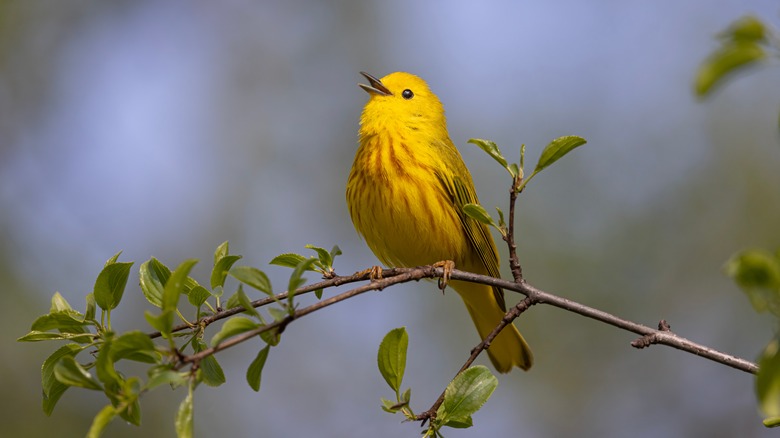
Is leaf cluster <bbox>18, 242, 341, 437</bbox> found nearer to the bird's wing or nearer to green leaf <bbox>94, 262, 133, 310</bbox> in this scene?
green leaf <bbox>94, 262, 133, 310</bbox>

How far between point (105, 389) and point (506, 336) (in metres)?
2.81

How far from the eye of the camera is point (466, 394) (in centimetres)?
216

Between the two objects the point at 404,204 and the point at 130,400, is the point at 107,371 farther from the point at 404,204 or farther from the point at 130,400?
the point at 404,204

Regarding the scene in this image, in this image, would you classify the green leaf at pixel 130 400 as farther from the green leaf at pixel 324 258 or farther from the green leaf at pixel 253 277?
the green leaf at pixel 324 258

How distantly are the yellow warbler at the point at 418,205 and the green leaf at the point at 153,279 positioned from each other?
6.27 feet

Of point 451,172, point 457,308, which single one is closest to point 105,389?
point 451,172

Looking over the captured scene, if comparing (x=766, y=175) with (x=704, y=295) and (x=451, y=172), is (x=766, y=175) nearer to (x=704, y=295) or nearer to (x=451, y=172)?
(x=704, y=295)

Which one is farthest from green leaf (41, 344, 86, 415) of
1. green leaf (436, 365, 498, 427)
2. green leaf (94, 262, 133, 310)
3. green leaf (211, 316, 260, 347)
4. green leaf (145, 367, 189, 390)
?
green leaf (436, 365, 498, 427)

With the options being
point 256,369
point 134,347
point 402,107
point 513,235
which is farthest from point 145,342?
point 402,107

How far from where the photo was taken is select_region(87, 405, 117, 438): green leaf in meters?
1.63

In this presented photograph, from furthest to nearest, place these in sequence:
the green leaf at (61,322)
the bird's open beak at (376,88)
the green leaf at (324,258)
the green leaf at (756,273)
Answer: the bird's open beak at (376,88), the green leaf at (324,258), the green leaf at (61,322), the green leaf at (756,273)

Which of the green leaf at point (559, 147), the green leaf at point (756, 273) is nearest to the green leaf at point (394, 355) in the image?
the green leaf at point (559, 147)

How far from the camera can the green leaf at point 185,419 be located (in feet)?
Answer: 5.75

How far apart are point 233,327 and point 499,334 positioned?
253cm
